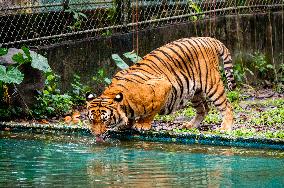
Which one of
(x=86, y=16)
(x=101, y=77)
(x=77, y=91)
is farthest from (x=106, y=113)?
(x=86, y=16)

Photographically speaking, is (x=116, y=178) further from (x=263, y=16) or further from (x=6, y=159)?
(x=263, y=16)

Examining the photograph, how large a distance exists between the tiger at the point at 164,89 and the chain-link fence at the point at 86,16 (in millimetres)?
2071

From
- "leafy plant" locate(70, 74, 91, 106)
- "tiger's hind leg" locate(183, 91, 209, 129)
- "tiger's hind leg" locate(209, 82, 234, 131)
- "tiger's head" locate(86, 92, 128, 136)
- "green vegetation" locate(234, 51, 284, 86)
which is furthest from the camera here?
"green vegetation" locate(234, 51, 284, 86)

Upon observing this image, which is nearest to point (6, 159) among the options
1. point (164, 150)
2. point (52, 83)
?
point (164, 150)

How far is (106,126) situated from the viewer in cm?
815

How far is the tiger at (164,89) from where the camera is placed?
8.27 meters

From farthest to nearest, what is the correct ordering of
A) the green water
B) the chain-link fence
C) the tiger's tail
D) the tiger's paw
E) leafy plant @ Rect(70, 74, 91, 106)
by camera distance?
leafy plant @ Rect(70, 74, 91, 106)
the chain-link fence
the tiger's tail
the tiger's paw
the green water

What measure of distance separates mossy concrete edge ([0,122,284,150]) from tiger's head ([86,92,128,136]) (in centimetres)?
14

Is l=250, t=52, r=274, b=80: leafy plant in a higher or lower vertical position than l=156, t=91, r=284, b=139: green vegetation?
higher

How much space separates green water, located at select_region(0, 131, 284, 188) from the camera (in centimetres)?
568

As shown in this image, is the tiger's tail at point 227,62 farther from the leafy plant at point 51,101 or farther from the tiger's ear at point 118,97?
the leafy plant at point 51,101

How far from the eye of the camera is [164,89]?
Answer: 868 cm

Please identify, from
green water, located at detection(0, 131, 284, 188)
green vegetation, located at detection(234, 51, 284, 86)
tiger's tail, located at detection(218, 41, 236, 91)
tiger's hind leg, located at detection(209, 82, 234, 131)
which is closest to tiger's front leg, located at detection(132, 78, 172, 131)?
green water, located at detection(0, 131, 284, 188)

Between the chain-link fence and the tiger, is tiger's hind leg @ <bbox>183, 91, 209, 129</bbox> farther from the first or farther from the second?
the chain-link fence
